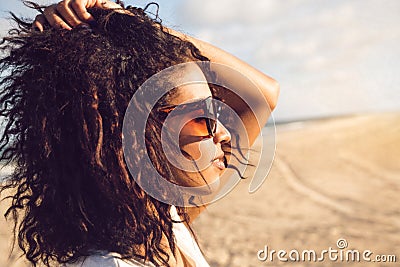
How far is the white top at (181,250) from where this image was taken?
55.4 inches

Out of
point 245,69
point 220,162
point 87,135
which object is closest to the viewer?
point 87,135

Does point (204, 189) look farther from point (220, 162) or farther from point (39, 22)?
point (39, 22)

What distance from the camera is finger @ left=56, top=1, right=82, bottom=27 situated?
156cm

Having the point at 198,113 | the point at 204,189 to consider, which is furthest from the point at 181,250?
the point at 198,113

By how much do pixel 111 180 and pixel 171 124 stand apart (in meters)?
0.23

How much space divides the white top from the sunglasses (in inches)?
10.8

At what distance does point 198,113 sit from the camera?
1.55 metres

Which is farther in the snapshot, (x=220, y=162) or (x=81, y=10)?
(x=220, y=162)

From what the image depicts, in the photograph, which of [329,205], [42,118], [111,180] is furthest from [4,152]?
[329,205]

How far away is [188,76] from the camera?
1527mm

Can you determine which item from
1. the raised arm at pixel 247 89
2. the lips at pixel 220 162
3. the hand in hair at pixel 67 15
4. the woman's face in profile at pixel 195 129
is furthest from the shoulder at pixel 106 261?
the raised arm at pixel 247 89

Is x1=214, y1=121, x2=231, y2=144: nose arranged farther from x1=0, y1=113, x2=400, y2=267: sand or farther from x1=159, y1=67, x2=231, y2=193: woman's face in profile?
x1=0, y1=113, x2=400, y2=267: sand

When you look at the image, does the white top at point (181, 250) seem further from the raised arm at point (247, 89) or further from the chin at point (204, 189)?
the raised arm at point (247, 89)

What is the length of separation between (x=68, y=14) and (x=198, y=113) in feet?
1.57
